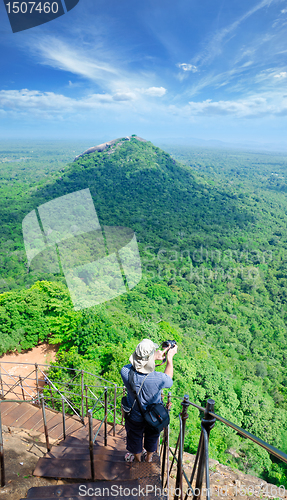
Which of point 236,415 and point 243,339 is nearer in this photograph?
point 236,415

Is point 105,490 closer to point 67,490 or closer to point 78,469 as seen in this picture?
point 67,490

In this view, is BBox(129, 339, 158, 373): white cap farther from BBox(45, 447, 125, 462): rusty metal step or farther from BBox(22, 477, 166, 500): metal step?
BBox(45, 447, 125, 462): rusty metal step

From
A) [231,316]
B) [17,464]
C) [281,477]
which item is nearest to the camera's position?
[17,464]

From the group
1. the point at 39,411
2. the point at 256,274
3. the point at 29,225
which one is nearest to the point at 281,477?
the point at 39,411

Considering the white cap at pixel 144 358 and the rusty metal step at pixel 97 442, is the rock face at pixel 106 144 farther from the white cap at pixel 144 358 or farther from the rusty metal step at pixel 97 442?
the white cap at pixel 144 358

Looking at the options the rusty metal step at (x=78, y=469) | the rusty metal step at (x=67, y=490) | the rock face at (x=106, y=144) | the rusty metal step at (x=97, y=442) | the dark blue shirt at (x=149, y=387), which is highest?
the rock face at (x=106, y=144)

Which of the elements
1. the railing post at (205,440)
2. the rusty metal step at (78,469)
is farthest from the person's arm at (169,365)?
the rusty metal step at (78,469)

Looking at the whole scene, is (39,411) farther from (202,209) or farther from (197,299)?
(202,209)

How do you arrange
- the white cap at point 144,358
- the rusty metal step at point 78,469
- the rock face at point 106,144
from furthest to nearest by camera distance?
1. the rock face at point 106,144
2. the rusty metal step at point 78,469
3. the white cap at point 144,358

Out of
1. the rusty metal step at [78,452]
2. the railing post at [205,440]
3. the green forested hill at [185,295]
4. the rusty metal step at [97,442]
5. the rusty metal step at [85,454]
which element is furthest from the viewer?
the green forested hill at [185,295]
